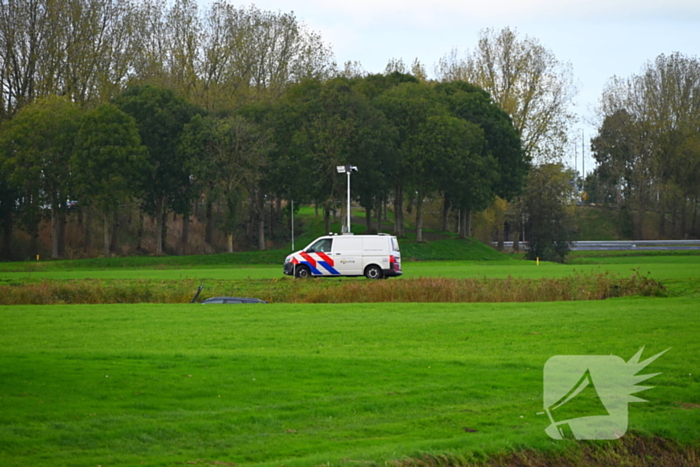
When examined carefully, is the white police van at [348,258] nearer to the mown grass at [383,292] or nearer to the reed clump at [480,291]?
the mown grass at [383,292]

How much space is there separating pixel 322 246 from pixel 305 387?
2551 centimetres

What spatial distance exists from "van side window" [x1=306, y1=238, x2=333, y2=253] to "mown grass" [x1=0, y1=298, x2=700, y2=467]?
16.7m

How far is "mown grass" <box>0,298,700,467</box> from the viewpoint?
962 cm

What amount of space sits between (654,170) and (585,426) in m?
84.0

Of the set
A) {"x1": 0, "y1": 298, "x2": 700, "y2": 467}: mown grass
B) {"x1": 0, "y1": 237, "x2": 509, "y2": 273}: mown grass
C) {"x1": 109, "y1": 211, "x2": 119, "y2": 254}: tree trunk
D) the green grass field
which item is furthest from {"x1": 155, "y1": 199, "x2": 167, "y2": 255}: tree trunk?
{"x1": 0, "y1": 298, "x2": 700, "y2": 467}: mown grass

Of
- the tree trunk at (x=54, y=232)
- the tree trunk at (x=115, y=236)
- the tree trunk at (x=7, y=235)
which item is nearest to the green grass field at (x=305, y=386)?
the tree trunk at (x=54, y=232)

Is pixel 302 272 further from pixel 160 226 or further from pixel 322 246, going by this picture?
pixel 160 226

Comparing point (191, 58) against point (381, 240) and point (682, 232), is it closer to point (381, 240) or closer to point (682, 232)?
point (381, 240)

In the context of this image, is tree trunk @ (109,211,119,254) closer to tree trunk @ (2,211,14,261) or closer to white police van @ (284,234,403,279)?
tree trunk @ (2,211,14,261)

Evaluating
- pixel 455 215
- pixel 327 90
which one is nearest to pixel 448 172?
pixel 327 90

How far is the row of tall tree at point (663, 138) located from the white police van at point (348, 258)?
193ft

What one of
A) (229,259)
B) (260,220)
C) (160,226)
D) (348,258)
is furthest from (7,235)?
(348,258)

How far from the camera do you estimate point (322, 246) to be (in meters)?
38.1

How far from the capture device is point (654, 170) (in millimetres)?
89062
